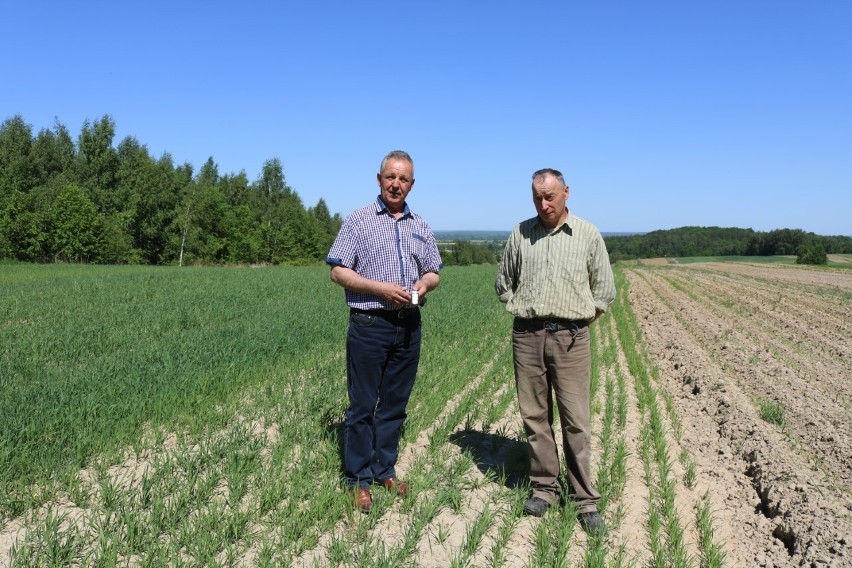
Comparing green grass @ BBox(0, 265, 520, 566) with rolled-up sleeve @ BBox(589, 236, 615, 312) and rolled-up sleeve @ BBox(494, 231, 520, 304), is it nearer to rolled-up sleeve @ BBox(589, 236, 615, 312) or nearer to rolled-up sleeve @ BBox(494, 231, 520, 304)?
rolled-up sleeve @ BBox(494, 231, 520, 304)

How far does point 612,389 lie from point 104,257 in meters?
42.6

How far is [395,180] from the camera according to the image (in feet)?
12.8

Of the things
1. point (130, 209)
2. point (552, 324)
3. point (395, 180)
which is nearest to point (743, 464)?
point (552, 324)

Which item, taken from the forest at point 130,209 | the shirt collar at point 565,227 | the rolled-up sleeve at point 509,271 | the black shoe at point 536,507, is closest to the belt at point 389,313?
the rolled-up sleeve at point 509,271

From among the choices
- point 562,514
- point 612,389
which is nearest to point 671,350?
point 612,389

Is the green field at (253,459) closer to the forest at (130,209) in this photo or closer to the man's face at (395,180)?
the man's face at (395,180)

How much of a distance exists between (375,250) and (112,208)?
4889 centimetres

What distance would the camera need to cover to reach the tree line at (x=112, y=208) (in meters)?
38.9

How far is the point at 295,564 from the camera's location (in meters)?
3.31

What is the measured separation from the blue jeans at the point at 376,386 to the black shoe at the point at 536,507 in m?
0.97

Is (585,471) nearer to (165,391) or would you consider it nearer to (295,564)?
(295,564)

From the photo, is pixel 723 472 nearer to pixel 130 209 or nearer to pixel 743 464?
pixel 743 464

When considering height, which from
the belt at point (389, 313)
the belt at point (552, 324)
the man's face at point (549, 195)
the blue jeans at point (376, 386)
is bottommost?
the blue jeans at point (376, 386)

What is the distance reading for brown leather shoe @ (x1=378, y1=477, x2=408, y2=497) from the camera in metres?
4.15
